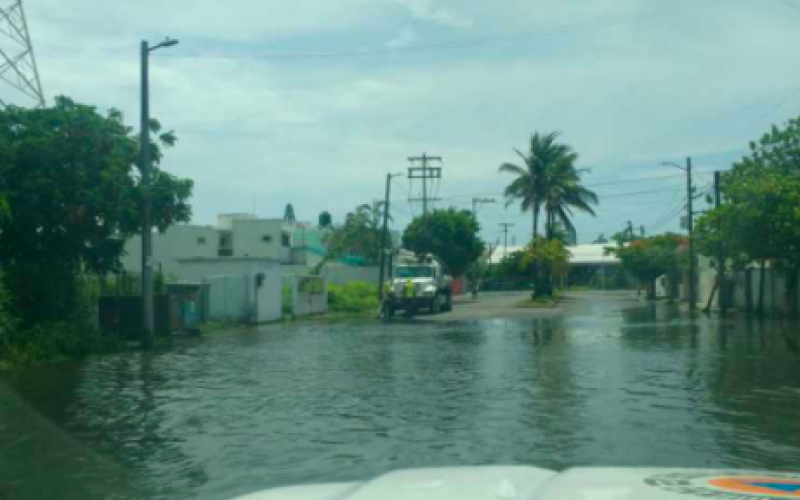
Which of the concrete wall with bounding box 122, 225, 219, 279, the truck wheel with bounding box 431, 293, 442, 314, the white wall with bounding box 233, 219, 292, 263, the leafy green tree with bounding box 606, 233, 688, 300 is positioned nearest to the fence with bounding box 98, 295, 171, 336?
the truck wheel with bounding box 431, 293, 442, 314

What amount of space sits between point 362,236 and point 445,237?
6.52m

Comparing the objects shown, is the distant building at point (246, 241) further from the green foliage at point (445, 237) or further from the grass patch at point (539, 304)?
the grass patch at point (539, 304)

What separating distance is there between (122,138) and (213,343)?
636cm

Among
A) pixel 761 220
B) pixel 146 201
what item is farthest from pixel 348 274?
pixel 146 201

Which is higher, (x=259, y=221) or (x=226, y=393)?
(x=259, y=221)

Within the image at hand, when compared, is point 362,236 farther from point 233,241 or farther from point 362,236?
point 233,241

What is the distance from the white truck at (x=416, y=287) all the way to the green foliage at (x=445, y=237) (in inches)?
857

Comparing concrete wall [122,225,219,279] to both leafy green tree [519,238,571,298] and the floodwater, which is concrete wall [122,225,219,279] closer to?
leafy green tree [519,238,571,298]

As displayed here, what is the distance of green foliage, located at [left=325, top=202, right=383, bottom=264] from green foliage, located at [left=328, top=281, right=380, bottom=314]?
18.8m

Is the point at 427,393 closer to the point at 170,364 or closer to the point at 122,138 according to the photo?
the point at 170,364

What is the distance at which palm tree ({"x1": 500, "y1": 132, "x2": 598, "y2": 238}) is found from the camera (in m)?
55.0

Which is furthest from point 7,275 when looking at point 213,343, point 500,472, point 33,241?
point 500,472

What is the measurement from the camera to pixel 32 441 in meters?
10.2

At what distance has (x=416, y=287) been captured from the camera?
1649 inches
